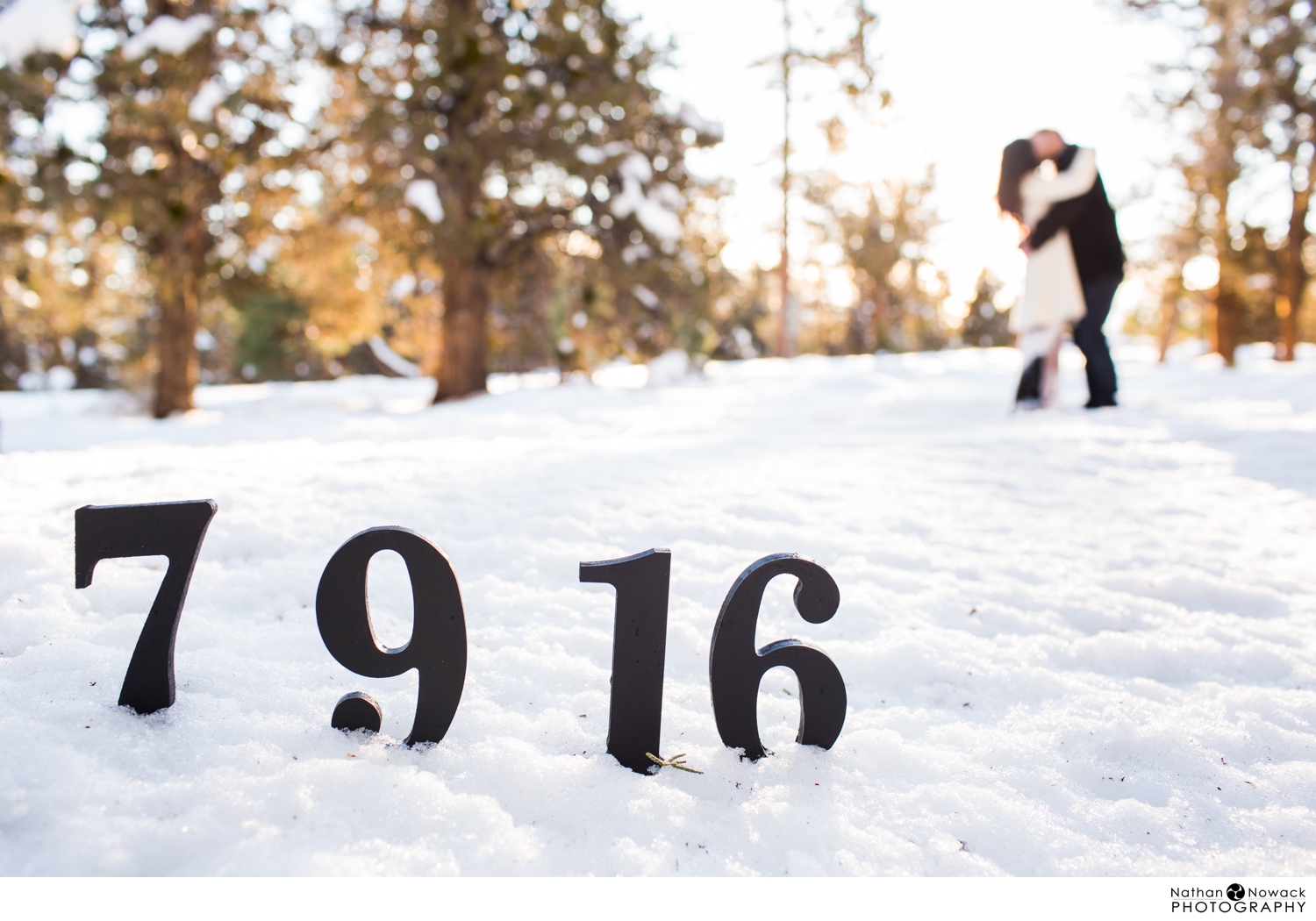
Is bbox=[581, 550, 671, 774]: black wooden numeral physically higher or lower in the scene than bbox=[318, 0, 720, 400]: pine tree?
lower

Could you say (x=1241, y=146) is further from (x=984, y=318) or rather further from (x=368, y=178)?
(x=984, y=318)

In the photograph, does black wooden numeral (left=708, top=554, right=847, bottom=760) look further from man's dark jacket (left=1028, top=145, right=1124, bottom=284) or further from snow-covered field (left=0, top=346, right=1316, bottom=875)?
man's dark jacket (left=1028, top=145, right=1124, bottom=284)

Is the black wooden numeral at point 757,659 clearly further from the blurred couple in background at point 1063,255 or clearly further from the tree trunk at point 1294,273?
the tree trunk at point 1294,273

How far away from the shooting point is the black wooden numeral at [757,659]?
133 cm

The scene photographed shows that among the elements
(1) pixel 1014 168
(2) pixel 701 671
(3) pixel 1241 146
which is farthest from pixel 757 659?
(3) pixel 1241 146

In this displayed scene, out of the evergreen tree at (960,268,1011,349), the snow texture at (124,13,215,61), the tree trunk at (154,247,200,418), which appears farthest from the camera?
the evergreen tree at (960,268,1011,349)

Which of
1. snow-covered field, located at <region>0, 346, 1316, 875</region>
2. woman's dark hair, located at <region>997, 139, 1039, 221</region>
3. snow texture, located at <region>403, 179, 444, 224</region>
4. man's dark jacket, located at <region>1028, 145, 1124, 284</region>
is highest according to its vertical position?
snow texture, located at <region>403, 179, 444, 224</region>

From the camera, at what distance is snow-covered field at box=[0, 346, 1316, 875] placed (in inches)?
43.9

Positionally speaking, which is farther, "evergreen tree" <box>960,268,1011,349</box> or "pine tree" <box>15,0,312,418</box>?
"evergreen tree" <box>960,268,1011,349</box>

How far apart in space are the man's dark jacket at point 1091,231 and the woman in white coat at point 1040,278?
57mm

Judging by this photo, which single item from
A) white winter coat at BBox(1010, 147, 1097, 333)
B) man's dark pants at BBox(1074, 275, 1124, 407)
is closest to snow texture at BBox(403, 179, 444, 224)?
white winter coat at BBox(1010, 147, 1097, 333)

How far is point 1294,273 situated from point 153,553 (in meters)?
16.2

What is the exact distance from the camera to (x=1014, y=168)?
4.81m
